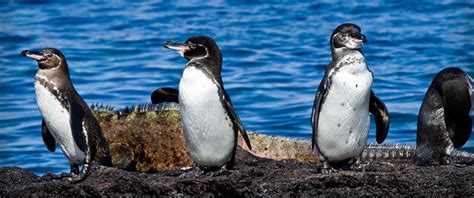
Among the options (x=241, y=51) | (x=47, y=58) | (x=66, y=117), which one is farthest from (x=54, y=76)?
(x=241, y=51)

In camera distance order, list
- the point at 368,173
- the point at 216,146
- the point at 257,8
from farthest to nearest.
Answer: the point at 257,8, the point at 216,146, the point at 368,173

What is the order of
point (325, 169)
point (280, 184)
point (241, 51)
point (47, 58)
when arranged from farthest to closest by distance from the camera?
point (241, 51)
point (47, 58)
point (325, 169)
point (280, 184)

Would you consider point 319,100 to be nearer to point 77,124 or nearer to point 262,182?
point 262,182

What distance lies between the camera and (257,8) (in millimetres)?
22438

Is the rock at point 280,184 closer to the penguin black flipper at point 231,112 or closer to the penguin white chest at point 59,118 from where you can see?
the penguin black flipper at point 231,112

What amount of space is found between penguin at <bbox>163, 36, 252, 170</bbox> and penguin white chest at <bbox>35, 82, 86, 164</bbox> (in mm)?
694

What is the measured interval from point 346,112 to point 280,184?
886 mm

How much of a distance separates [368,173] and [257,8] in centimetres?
1479

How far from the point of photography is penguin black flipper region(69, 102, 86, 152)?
8586 millimetres

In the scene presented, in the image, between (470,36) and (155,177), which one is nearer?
(155,177)

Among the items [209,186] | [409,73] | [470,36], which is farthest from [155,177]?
[470,36]

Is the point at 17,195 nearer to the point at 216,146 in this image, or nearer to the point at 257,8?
the point at 216,146

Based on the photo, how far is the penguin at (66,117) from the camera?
8602mm

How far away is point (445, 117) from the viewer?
28.6 feet
